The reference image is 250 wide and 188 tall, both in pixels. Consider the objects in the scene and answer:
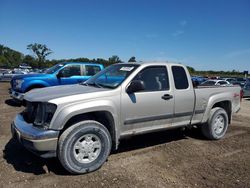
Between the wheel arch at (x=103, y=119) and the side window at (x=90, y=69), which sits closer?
the wheel arch at (x=103, y=119)

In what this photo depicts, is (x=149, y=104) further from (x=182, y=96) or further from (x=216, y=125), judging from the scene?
(x=216, y=125)

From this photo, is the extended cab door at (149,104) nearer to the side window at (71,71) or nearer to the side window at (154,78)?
the side window at (154,78)

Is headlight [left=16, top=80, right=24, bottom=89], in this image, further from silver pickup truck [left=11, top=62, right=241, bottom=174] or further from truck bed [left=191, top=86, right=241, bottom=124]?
truck bed [left=191, top=86, right=241, bottom=124]

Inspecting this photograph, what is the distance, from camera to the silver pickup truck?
394 centimetres

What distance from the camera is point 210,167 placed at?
15.0 ft

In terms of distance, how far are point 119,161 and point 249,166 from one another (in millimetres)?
2362

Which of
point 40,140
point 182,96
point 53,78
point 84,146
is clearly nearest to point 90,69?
point 53,78

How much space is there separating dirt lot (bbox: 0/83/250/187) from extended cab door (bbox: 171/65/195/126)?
0.66 metres

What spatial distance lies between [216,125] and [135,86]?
2837 mm

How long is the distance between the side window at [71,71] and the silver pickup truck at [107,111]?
18.1ft

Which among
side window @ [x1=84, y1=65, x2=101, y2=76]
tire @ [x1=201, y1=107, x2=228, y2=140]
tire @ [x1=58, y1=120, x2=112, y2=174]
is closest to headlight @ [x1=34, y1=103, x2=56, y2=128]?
tire @ [x1=58, y1=120, x2=112, y2=174]

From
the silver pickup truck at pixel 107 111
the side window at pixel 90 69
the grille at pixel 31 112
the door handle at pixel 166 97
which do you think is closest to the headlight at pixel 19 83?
the side window at pixel 90 69

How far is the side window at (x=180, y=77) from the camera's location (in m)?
5.44

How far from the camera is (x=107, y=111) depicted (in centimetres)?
437
